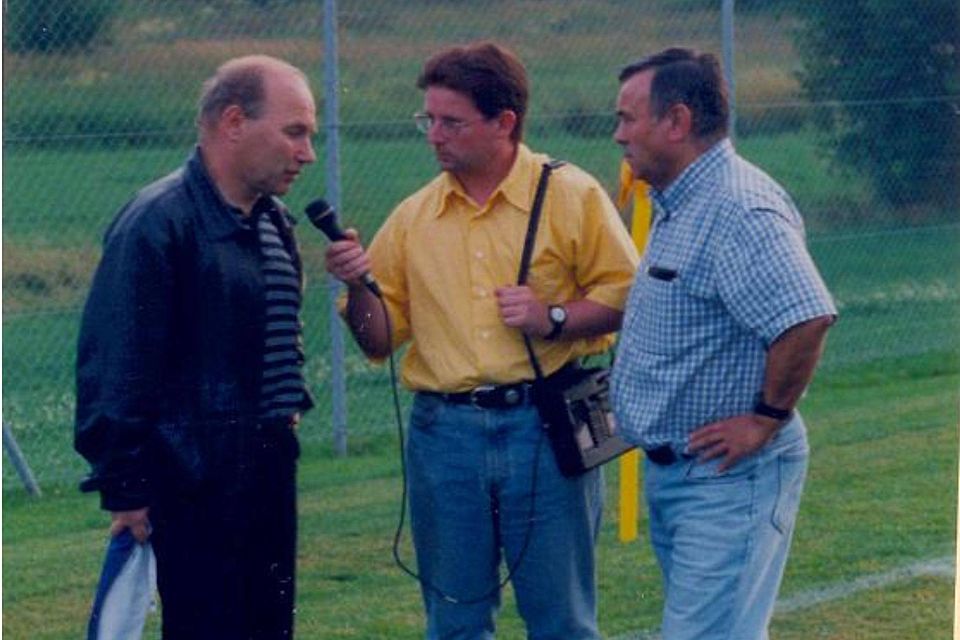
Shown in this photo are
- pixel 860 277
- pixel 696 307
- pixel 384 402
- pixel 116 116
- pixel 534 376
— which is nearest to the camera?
pixel 696 307

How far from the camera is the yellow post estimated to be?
24.5 feet

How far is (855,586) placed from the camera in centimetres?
798

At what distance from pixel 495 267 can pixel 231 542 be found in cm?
101

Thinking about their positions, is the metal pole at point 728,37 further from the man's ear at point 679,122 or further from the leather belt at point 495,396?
the man's ear at point 679,122

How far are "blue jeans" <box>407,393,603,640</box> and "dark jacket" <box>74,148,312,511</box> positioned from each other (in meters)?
0.66

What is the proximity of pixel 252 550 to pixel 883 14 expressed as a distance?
908 centimetres

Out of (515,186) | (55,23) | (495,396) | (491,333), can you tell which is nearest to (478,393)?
(495,396)

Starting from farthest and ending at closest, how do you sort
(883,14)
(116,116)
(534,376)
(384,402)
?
1. (883,14)
2. (384,402)
3. (116,116)
4. (534,376)

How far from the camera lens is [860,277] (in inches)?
570

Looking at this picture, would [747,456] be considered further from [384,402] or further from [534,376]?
[384,402]

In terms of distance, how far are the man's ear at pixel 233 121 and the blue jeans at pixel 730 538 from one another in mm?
1323

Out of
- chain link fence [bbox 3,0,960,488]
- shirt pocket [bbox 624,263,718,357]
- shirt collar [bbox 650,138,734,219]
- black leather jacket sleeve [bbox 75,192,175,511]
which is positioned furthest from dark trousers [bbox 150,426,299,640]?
chain link fence [bbox 3,0,960,488]

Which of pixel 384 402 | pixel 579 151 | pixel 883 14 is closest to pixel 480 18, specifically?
pixel 579 151

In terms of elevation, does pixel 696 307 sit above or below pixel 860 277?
above
